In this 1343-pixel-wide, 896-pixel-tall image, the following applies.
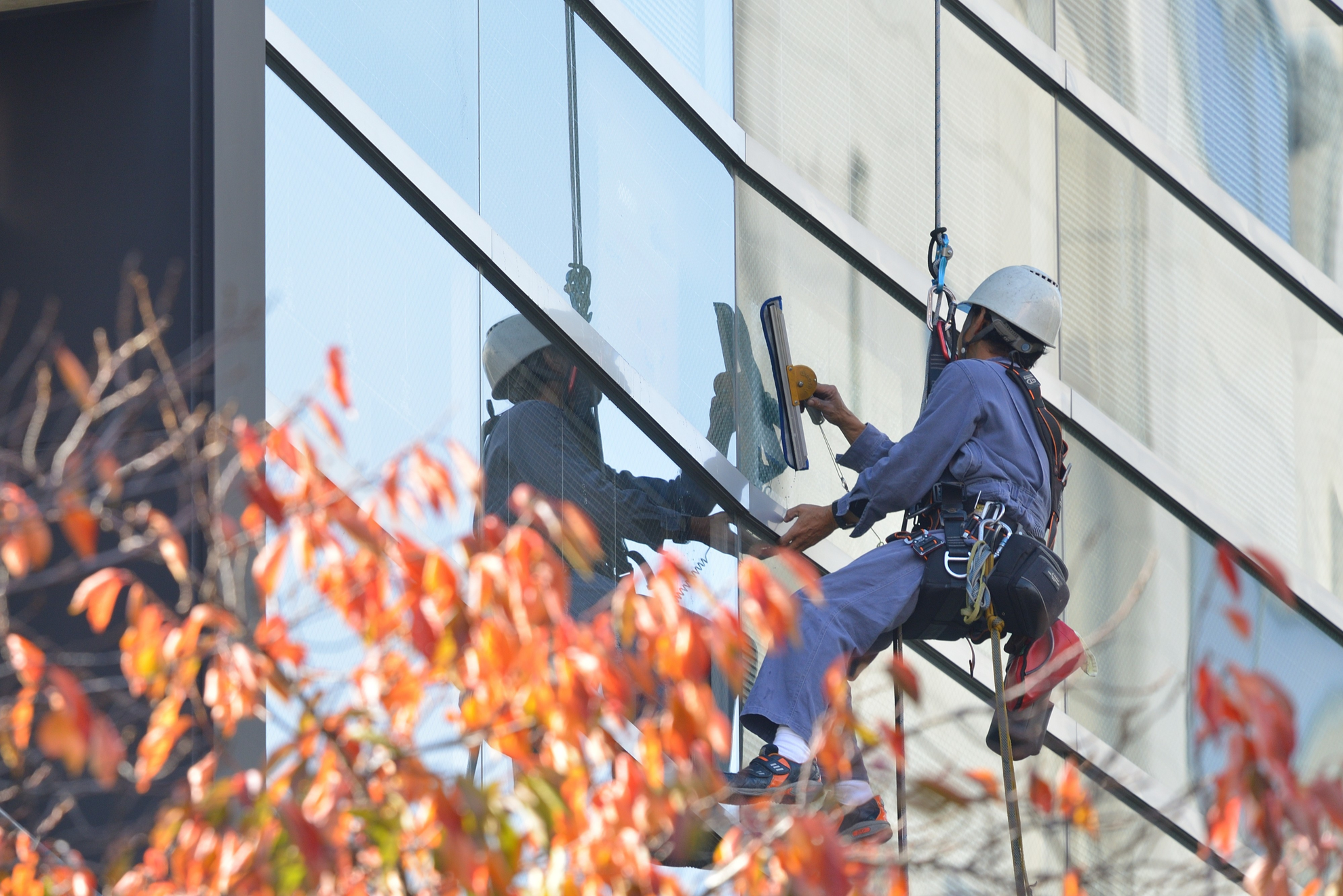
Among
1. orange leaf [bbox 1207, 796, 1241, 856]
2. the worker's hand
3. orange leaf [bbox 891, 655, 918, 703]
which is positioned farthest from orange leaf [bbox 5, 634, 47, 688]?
the worker's hand

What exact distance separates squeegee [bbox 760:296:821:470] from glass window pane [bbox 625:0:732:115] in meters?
0.87

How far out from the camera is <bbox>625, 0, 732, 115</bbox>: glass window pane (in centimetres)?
700

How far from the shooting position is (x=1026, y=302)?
673 centimetres

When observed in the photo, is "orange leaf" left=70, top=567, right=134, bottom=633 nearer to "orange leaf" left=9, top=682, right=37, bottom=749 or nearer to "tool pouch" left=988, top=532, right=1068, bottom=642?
"orange leaf" left=9, top=682, right=37, bottom=749

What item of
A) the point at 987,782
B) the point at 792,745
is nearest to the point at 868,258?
the point at 792,745

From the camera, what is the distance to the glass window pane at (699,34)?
6996 millimetres

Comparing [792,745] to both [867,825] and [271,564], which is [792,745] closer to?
[867,825]

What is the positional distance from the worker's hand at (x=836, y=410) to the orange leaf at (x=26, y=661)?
3.85 metres

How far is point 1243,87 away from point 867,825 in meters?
5.51

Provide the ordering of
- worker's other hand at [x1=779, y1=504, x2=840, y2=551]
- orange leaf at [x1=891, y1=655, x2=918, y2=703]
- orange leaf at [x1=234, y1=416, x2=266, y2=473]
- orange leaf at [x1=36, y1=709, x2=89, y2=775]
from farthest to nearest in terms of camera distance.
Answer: worker's other hand at [x1=779, y1=504, x2=840, y2=551] < orange leaf at [x1=891, y1=655, x2=918, y2=703] < orange leaf at [x1=234, y1=416, x2=266, y2=473] < orange leaf at [x1=36, y1=709, x2=89, y2=775]

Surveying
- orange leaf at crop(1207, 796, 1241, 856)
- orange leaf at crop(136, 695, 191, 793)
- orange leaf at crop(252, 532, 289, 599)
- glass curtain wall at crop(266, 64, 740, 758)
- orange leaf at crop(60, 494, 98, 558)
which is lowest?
orange leaf at crop(1207, 796, 1241, 856)

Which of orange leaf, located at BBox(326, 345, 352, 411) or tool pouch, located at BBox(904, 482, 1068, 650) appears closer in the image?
orange leaf, located at BBox(326, 345, 352, 411)

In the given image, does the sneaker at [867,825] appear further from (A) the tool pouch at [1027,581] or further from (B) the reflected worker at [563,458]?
(B) the reflected worker at [563,458]

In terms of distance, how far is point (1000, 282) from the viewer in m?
6.81
